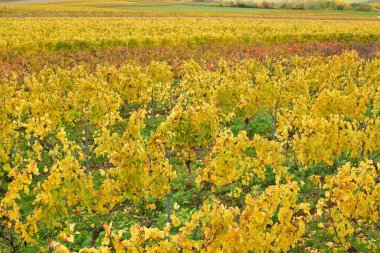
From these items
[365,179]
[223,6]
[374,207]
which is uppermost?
[223,6]

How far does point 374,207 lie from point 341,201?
2.66 ft

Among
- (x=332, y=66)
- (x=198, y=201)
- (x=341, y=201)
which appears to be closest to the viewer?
(x=341, y=201)

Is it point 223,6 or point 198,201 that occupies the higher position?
point 223,6

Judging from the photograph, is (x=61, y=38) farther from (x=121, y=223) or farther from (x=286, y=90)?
(x=121, y=223)

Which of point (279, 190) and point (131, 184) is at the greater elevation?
point (279, 190)

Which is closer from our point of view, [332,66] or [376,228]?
[376,228]

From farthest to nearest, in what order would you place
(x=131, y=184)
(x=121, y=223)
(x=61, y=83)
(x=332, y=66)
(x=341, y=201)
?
(x=332, y=66), (x=61, y=83), (x=121, y=223), (x=131, y=184), (x=341, y=201)

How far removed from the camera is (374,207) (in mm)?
7656

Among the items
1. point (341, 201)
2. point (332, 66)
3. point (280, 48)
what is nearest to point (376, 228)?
point (341, 201)

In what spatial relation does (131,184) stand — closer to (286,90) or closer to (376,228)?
(376,228)

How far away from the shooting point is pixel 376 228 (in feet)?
32.7

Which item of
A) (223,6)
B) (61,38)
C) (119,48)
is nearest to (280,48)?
(119,48)

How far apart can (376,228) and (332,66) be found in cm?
1285

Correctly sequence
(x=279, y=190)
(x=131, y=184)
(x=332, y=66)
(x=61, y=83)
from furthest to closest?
(x=332, y=66)
(x=61, y=83)
(x=131, y=184)
(x=279, y=190)
